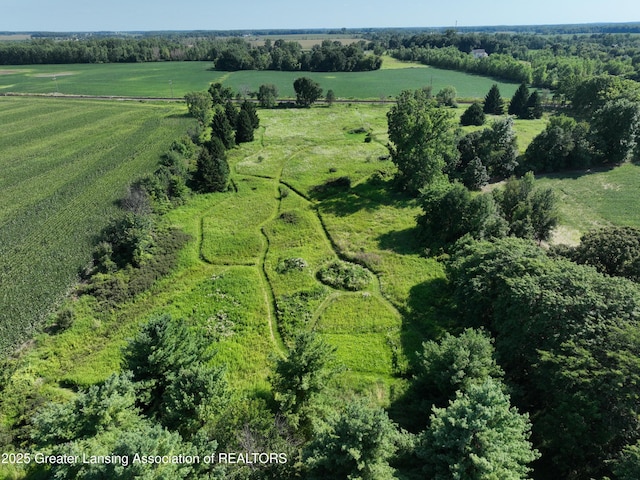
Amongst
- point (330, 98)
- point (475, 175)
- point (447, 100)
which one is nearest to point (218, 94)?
point (330, 98)

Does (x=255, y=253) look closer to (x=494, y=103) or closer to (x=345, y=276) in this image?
(x=345, y=276)

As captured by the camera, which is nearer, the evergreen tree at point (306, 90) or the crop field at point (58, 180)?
the crop field at point (58, 180)

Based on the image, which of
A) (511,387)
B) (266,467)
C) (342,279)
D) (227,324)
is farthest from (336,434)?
(342,279)

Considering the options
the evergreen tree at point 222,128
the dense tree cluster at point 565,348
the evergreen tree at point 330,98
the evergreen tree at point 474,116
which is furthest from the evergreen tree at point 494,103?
the dense tree cluster at point 565,348

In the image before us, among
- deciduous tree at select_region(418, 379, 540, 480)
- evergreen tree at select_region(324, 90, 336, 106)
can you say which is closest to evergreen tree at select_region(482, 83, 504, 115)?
evergreen tree at select_region(324, 90, 336, 106)

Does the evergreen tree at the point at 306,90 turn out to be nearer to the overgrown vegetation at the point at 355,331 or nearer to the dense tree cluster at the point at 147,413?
the overgrown vegetation at the point at 355,331

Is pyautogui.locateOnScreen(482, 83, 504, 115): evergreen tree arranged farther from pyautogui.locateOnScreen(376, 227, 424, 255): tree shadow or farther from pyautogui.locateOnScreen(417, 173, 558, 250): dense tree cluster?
pyautogui.locateOnScreen(376, 227, 424, 255): tree shadow
